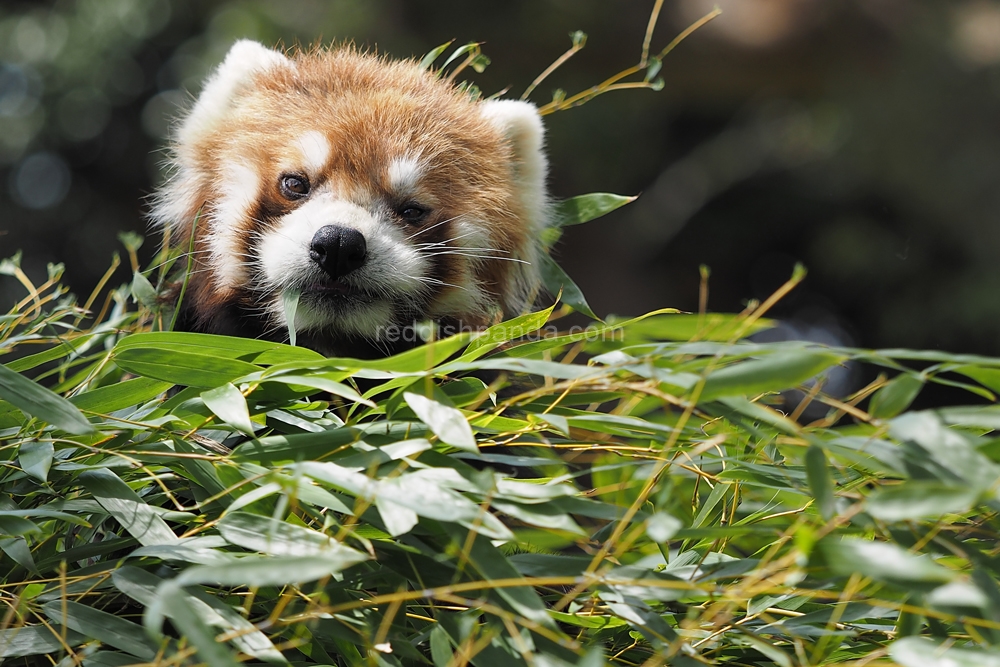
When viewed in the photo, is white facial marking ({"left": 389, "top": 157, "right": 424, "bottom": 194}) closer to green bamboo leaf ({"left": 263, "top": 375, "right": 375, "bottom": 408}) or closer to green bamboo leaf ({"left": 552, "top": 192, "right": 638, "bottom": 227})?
green bamboo leaf ({"left": 552, "top": 192, "right": 638, "bottom": 227})

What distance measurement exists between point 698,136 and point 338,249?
528cm

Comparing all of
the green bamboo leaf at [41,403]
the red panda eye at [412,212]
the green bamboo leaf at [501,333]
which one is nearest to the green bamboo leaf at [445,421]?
the green bamboo leaf at [501,333]

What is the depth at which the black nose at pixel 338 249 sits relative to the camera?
1386 mm

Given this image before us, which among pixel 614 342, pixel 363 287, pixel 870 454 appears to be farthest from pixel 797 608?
pixel 363 287

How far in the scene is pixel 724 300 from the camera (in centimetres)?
623

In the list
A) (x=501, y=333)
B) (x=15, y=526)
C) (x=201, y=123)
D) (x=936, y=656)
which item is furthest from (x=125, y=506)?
(x=201, y=123)

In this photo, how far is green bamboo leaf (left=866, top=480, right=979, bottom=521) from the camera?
67 centimetres

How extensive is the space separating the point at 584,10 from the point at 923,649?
382cm

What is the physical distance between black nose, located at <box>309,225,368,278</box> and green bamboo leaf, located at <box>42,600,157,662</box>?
Answer: 0.67 metres

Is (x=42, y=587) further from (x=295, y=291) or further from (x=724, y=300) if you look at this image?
(x=724, y=300)

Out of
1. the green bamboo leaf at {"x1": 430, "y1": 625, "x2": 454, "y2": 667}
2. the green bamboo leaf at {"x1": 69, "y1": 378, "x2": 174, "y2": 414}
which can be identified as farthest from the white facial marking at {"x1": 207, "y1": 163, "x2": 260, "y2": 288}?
the green bamboo leaf at {"x1": 430, "y1": 625, "x2": 454, "y2": 667}

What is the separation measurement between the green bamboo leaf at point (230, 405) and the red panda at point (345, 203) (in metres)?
0.42

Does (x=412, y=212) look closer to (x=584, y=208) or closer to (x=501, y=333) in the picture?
(x=584, y=208)

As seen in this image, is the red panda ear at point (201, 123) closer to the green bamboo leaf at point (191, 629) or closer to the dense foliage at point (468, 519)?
the dense foliage at point (468, 519)
